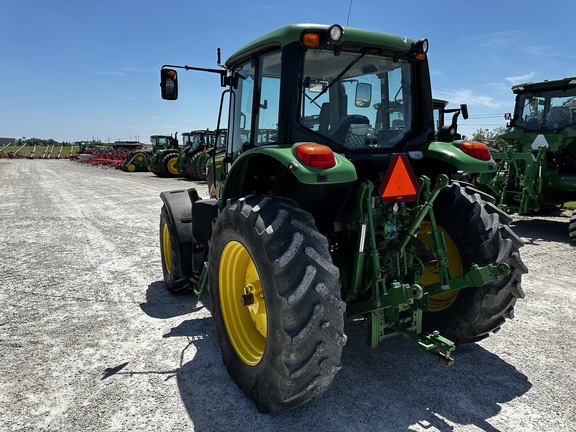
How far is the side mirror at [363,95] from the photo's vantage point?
120 inches

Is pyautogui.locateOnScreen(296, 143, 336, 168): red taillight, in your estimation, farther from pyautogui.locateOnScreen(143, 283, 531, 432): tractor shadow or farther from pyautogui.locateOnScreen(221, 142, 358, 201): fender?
pyautogui.locateOnScreen(143, 283, 531, 432): tractor shadow

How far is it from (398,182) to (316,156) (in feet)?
2.01

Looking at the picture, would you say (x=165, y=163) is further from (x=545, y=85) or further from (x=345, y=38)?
(x=345, y=38)

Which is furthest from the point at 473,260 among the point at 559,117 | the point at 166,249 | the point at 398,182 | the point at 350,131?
the point at 559,117

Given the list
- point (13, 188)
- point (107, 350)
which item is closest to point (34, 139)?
point (13, 188)

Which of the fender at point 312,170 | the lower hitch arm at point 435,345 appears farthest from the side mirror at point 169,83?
the lower hitch arm at point 435,345

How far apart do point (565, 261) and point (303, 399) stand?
5189 mm

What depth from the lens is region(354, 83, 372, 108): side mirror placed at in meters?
3.05

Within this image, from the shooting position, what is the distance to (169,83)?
12.6ft

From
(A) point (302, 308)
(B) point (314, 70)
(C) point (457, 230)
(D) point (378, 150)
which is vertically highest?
(B) point (314, 70)

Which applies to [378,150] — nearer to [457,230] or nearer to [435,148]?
[435,148]

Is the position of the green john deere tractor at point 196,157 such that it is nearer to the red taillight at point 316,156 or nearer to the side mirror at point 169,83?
the side mirror at point 169,83

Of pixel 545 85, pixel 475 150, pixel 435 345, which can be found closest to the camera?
pixel 435 345

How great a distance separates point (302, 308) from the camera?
7.21 feet
